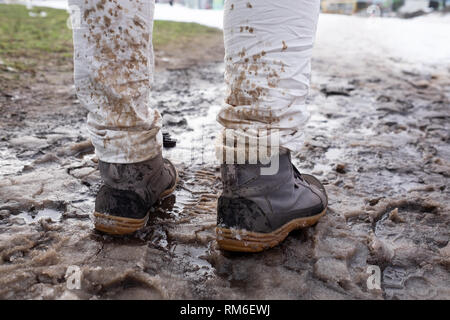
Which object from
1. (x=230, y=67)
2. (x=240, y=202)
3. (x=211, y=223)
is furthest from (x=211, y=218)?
(x=230, y=67)

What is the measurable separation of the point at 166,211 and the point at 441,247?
1038 millimetres

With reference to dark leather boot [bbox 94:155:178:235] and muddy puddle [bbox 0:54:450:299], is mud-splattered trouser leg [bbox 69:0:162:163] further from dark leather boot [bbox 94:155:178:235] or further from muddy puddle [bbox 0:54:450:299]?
muddy puddle [bbox 0:54:450:299]

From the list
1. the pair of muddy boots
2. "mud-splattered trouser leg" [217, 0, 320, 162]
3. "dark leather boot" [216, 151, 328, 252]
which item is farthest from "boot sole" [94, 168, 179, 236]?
"mud-splattered trouser leg" [217, 0, 320, 162]

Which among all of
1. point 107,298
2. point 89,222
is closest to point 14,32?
point 89,222

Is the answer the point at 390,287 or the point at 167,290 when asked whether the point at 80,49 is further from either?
the point at 390,287

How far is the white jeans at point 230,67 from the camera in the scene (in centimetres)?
111

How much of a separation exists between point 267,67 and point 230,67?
0.13 m

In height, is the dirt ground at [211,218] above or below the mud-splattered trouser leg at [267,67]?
below

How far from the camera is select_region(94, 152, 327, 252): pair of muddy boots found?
49.7 inches

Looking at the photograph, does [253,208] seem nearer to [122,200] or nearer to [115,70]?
[122,200]

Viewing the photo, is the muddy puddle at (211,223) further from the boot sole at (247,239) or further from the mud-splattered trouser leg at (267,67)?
the mud-splattered trouser leg at (267,67)

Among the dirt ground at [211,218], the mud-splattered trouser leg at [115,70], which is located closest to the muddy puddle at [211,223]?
the dirt ground at [211,218]

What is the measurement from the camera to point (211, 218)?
60.3 inches

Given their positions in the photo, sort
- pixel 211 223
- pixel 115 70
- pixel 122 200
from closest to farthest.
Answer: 1. pixel 115 70
2. pixel 122 200
3. pixel 211 223
